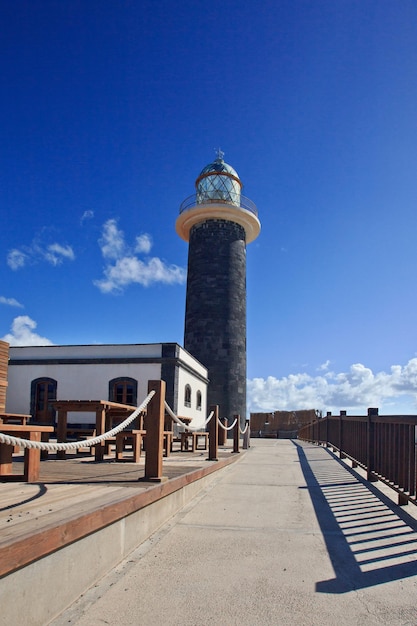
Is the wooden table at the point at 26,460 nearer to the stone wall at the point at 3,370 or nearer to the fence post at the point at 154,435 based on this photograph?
the fence post at the point at 154,435

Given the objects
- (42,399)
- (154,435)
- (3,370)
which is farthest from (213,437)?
(42,399)

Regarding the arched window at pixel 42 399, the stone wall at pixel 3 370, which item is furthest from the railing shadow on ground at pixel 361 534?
the arched window at pixel 42 399

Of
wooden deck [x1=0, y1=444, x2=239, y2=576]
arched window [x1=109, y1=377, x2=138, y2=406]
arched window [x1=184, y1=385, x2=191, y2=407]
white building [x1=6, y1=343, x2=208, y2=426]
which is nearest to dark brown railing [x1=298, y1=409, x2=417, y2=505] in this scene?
wooden deck [x1=0, y1=444, x2=239, y2=576]

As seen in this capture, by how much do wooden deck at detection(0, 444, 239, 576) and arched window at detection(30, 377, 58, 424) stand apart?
47.5 ft

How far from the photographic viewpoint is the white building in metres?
19.4

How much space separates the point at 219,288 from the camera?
25.7m

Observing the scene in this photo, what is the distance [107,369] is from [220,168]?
1412 centimetres

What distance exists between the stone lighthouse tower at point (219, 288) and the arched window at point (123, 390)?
6.40 m

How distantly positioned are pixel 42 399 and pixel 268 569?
1794 cm

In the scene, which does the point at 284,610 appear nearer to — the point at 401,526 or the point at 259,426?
the point at 401,526

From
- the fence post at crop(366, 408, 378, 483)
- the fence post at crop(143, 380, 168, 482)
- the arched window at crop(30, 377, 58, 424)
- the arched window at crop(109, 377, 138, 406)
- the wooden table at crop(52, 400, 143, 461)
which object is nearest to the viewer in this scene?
A: the fence post at crop(143, 380, 168, 482)

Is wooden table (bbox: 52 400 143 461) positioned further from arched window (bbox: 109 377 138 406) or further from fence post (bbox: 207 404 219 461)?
arched window (bbox: 109 377 138 406)

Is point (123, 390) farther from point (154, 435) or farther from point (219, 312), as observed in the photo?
point (154, 435)

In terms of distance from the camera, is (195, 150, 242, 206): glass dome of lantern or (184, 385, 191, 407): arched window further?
(195, 150, 242, 206): glass dome of lantern
